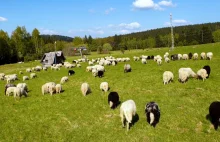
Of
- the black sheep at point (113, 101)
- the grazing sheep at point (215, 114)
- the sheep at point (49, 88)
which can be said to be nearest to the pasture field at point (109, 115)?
the grazing sheep at point (215, 114)

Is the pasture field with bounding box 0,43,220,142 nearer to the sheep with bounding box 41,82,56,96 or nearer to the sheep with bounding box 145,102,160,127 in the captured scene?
the sheep with bounding box 145,102,160,127

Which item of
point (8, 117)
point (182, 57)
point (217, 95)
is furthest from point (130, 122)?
point (182, 57)

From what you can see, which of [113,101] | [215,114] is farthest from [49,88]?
[215,114]

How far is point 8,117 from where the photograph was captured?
19125 millimetres

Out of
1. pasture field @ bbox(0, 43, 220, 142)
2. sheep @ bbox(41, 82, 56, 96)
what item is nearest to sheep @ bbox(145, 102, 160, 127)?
pasture field @ bbox(0, 43, 220, 142)

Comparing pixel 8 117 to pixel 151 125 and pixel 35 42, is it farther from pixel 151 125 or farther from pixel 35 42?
pixel 35 42

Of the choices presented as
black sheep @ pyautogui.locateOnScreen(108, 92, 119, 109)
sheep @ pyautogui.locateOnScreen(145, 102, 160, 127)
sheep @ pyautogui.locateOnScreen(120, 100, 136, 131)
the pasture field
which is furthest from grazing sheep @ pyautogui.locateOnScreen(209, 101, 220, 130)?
black sheep @ pyautogui.locateOnScreen(108, 92, 119, 109)

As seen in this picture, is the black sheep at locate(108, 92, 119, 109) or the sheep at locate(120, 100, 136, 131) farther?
the black sheep at locate(108, 92, 119, 109)

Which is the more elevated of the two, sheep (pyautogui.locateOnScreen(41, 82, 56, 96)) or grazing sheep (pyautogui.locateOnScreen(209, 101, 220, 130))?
sheep (pyautogui.locateOnScreen(41, 82, 56, 96))

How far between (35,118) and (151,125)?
8.65 metres

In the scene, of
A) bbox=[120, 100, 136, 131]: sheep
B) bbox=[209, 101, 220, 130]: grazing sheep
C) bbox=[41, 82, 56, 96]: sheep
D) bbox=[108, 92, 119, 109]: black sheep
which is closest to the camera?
bbox=[209, 101, 220, 130]: grazing sheep

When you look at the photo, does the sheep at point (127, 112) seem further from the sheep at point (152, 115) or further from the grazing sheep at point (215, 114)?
the grazing sheep at point (215, 114)

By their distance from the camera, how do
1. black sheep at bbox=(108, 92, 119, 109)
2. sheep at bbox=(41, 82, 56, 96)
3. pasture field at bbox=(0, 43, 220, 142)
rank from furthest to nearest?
sheep at bbox=(41, 82, 56, 96) → black sheep at bbox=(108, 92, 119, 109) → pasture field at bbox=(0, 43, 220, 142)

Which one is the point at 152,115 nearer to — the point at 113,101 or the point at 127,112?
the point at 127,112
